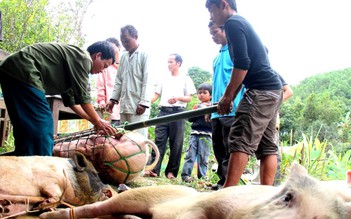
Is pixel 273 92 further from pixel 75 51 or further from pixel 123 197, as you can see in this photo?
pixel 75 51

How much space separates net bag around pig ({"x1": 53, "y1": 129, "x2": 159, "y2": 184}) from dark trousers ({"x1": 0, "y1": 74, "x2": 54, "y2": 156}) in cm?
74

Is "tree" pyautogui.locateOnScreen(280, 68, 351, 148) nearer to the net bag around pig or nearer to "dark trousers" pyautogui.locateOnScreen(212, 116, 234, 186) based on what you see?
"dark trousers" pyautogui.locateOnScreen(212, 116, 234, 186)

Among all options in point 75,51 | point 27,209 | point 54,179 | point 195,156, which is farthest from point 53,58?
point 195,156

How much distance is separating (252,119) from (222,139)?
3.06 ft

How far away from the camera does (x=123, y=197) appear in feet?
9.39

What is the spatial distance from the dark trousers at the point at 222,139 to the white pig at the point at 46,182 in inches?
48.3

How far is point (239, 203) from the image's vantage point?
218 cm

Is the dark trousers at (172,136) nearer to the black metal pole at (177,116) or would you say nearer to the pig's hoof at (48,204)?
the black metal pole at (177,116)

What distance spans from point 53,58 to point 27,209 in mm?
1698

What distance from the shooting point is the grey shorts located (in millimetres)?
3539

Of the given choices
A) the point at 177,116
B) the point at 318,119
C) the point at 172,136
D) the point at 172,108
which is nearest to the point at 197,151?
the point at 172,136

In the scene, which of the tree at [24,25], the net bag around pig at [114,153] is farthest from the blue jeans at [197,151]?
the tree at [24,25]

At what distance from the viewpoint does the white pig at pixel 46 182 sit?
3.03 meters

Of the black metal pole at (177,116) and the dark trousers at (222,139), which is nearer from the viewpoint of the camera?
the black metal pole at (177,116)
